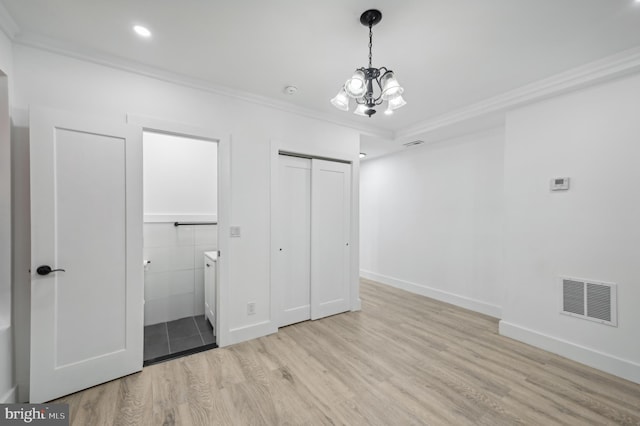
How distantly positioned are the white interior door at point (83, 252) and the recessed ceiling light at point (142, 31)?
729 millimetres

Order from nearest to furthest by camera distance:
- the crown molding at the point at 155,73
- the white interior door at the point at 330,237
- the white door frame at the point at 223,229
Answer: the crown molding at the point at 155,73 < the white door frame at the point at 223,229 < the white interior door at the point at 330,237

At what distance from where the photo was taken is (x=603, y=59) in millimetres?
2301

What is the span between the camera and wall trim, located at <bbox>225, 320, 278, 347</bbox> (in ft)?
9.19

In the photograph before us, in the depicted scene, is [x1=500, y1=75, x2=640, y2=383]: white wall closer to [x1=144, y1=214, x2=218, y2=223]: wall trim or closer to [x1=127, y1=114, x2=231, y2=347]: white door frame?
[x1=127, y1=114, x2=231, y2=347]: white door frame

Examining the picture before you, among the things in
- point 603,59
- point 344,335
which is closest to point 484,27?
point 603,59

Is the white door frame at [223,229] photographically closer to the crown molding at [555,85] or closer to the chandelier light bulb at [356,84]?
the chandelier light bulb at [356,84]

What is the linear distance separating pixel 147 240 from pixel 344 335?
9.07ft

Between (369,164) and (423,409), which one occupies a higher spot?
(369,164)

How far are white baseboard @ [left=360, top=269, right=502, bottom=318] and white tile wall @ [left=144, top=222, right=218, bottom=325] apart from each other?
334 cm

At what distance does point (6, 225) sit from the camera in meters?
1.89

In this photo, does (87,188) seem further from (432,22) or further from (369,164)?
(369,164)

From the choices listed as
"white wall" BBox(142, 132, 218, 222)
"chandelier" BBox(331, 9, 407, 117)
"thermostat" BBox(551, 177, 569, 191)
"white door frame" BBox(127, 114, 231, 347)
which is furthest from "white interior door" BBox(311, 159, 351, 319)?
"thermostat" BBox(551, 177, 569, 191)

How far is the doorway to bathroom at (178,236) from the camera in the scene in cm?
333

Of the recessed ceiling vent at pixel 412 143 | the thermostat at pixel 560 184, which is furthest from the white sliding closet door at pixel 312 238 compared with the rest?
the thermostat at pixel 560 184
